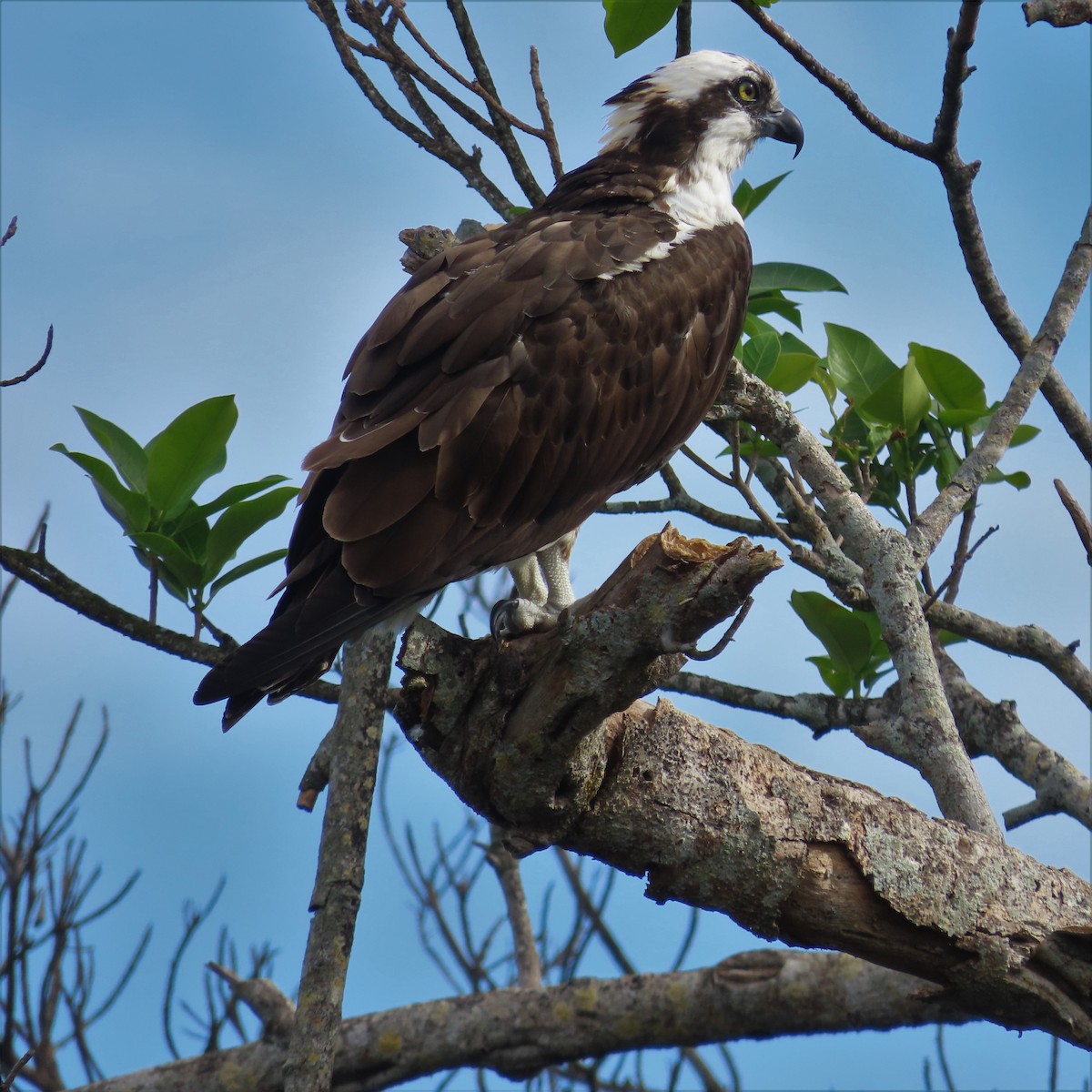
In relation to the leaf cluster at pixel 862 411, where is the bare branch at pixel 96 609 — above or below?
below

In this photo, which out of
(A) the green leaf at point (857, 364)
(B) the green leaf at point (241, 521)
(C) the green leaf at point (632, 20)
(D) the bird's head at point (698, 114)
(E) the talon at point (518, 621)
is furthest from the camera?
(D) the bird's head at point (698, 114)

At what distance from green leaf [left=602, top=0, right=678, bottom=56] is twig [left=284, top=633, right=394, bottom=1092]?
7.78ft

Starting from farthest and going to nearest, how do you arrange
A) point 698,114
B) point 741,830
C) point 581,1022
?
point 698,114, point 581,1022, point 741,830

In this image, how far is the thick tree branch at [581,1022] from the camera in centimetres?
493

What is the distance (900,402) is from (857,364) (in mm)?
279

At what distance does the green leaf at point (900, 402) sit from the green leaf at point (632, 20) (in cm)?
161

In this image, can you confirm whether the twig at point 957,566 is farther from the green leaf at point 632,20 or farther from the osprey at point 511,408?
the green leaf at point 632,20

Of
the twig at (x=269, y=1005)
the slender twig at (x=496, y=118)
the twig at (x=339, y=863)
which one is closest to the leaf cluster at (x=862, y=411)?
the slender twig at (x=496, y=118)

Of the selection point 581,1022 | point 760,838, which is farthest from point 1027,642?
point 581,1022

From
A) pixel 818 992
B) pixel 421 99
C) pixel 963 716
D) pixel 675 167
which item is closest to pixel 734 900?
pixel 818 992

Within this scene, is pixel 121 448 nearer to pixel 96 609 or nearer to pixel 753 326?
pixel 96 609

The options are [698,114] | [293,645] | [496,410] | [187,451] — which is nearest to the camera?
[293,645]

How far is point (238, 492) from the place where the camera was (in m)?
4.96

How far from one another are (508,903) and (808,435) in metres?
2.86
